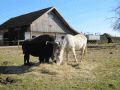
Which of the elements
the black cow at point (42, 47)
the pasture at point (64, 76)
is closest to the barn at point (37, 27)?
the black cow at point (42, 47)

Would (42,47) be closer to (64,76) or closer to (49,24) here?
(64,76)

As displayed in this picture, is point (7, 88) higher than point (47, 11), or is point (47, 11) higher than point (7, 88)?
point (47, 11)

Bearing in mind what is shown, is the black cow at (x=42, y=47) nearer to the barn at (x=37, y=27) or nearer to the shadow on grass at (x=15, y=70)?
the shadow on grass at (x=15, y=70)

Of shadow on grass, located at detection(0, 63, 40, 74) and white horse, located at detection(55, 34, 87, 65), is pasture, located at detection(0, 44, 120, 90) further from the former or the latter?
white horse, located at detection(55, 34, 87, 65)

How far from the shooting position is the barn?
42.2 meters

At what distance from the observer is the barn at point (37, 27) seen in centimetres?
4225

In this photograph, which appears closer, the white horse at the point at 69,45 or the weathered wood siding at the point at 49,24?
the white horse at the point at 69,45

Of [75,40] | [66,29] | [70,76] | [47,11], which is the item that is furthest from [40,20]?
[70,76]

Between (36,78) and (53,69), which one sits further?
(53,69)

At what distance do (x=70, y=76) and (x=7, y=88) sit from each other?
276cm

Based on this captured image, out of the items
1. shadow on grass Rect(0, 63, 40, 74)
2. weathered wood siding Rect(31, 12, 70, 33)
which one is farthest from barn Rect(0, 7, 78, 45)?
shadow on grass Rect(0, 63, 40, 74)

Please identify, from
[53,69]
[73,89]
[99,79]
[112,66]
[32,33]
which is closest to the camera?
[73,89]

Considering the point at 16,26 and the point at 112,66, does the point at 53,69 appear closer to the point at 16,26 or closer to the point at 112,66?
the point at 112,66

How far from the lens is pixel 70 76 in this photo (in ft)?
38.6
